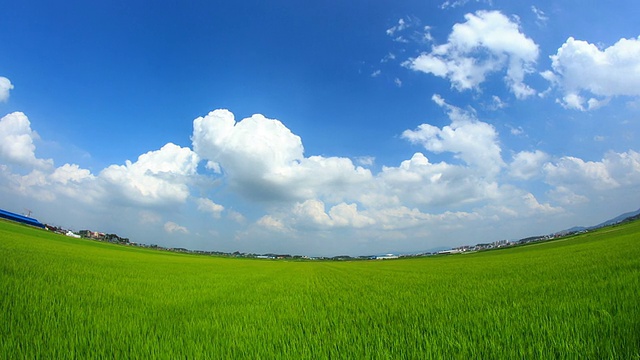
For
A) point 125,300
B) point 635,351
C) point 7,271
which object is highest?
point 635,351

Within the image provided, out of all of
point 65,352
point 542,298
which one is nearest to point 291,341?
point 65,352

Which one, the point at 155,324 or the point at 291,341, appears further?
the point at 155,324

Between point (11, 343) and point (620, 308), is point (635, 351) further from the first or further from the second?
point (11, 343)

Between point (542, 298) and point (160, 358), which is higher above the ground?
point (160, 358)

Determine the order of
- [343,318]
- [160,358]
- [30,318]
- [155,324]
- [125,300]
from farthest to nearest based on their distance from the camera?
[125,300] < [343,318] < [155,324] < [30,318] < [160,358]

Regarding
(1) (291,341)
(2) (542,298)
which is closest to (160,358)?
(1) (291,341)

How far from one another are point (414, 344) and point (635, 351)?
1801 mm

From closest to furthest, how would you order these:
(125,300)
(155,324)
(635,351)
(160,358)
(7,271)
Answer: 1. (635,351)
2. (160,358)
3. (155,324)
4. (125,300)
5. (7,271)

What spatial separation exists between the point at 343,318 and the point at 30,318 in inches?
193

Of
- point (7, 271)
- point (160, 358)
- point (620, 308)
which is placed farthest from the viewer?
point (7, 271)

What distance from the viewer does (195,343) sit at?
3.60 metres

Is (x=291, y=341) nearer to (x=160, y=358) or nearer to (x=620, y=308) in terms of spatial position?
(x=160, y=358)

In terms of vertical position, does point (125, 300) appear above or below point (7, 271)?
below

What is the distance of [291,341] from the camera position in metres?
3.53
